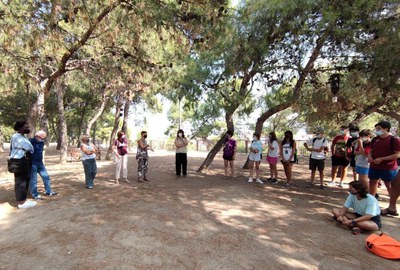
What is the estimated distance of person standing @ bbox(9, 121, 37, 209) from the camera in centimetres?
512

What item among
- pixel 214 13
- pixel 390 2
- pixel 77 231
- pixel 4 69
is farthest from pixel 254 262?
pixel 4 69

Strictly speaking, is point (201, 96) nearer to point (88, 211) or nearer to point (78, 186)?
point (78, 186)

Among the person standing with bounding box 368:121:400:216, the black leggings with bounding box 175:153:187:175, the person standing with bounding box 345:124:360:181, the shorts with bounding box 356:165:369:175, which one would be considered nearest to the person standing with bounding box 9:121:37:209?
the black leggings with bounding box 175:153:187:175

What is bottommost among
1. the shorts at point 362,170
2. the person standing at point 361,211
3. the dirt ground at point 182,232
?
the dirt ground at point 182,232

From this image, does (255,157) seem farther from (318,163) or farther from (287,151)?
(318,163)

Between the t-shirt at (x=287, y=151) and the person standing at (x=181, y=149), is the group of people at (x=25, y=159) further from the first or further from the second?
the t-shirt at (x=287, y=151)

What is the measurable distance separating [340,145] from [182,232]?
5.23 metres

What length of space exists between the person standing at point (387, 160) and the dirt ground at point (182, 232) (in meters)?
0.44

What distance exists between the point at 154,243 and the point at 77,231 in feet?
4.15

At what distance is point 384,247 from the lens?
3.45m

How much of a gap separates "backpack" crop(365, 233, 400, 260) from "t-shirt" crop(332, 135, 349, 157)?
3.83 meters

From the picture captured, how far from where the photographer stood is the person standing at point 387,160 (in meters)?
4.75

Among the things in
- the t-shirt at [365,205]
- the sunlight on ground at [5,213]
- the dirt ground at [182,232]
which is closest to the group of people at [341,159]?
the t-shirt at [365,205]

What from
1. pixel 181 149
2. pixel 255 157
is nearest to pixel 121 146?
pixel 181 149
